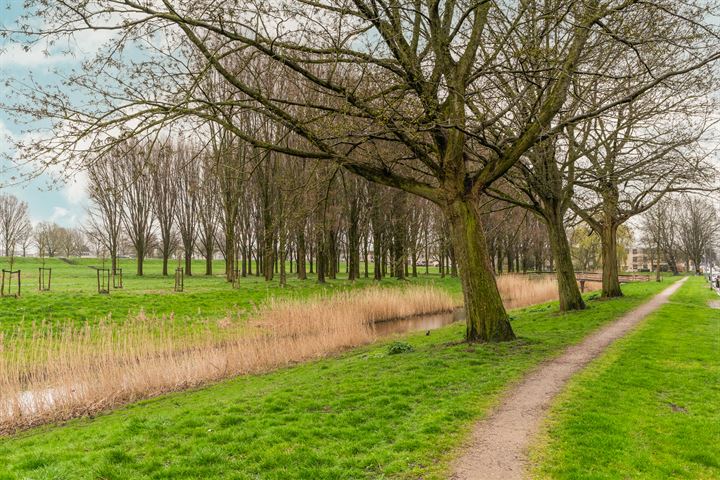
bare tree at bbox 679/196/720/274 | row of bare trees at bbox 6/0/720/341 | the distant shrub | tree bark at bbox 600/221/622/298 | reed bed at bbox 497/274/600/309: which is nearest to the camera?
row of bare trees at bbox 6/0/720/341

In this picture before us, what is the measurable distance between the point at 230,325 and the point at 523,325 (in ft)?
31.4

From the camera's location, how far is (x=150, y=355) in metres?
11.5

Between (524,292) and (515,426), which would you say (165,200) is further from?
(515,426)

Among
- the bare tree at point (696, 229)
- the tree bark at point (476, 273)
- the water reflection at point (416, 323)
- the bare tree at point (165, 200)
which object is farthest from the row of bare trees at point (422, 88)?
the bare tree at point (696, 229)

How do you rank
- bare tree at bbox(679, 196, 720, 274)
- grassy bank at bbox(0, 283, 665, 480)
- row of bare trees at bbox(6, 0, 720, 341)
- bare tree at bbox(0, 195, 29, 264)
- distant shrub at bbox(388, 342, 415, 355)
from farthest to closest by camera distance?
bare tree at bbox(679, 196, 720, 274) < bare tree at bbox(0, 195, 29, 264) < distant shrub at bbox(388, 342, 415, 355) < row of bare trees at bbox(6, 0, 720, 341) < grassy bank at bbox(0, 283, 665, 480)

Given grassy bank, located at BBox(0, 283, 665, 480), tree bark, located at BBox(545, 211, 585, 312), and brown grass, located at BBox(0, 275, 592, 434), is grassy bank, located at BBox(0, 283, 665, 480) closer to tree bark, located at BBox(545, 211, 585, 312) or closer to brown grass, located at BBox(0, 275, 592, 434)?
brown grass, located at BBox(0, 275, 592, 434)

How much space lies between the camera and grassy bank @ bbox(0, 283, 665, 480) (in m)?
4.88

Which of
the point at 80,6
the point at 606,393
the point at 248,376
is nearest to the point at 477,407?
the point at 606,393

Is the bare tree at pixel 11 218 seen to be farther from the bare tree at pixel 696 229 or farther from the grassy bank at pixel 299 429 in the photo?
the bare tree at pixel 696 229

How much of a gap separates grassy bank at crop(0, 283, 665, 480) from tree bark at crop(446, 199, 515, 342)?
78 centimetres

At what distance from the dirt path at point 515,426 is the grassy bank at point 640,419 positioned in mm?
212

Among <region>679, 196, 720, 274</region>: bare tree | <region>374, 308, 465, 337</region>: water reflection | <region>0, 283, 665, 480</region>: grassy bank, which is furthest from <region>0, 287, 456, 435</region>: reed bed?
<region>679, 196, 720, 274</region>: bare tree

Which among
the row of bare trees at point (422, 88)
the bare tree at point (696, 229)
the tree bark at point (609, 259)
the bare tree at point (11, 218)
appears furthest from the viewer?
the bare tree at point (696, 229)

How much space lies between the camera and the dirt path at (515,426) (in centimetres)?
461
